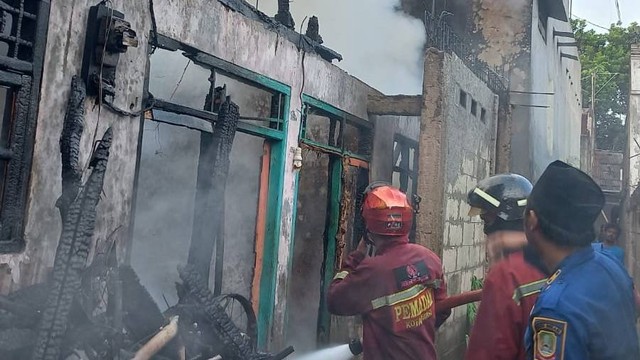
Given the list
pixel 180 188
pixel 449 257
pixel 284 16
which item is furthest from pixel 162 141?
pixel 449 257

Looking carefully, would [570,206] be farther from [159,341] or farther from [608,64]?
[608,64]

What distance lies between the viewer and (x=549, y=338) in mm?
2088

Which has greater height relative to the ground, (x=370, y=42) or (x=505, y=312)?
(x=370, y=42)

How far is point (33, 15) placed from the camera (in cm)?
361

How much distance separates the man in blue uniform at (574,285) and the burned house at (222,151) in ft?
6.96

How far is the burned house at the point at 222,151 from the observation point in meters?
3.61

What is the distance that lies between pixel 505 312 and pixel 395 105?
5.54 meters

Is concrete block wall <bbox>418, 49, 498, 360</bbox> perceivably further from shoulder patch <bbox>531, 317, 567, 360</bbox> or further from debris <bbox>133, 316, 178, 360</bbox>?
shoulder patch <bbox>531, 317, 567, 360</bbox>

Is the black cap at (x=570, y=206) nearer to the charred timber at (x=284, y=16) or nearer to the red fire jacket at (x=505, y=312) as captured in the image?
the red fire jacket at (x=505, y=312)

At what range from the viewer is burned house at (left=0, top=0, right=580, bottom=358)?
3.61 m

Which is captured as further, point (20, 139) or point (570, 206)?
→ point (20, 139)

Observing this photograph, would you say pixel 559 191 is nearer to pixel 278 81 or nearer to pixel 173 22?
pixel 173 22

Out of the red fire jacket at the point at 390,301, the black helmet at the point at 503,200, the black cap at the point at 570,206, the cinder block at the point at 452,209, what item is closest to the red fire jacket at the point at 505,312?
the black helmet at the point at 503,200

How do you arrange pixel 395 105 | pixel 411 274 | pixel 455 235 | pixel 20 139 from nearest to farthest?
pixel 20 139 → pixel 411 274 → pixel 455 235 → pixel 395 105
